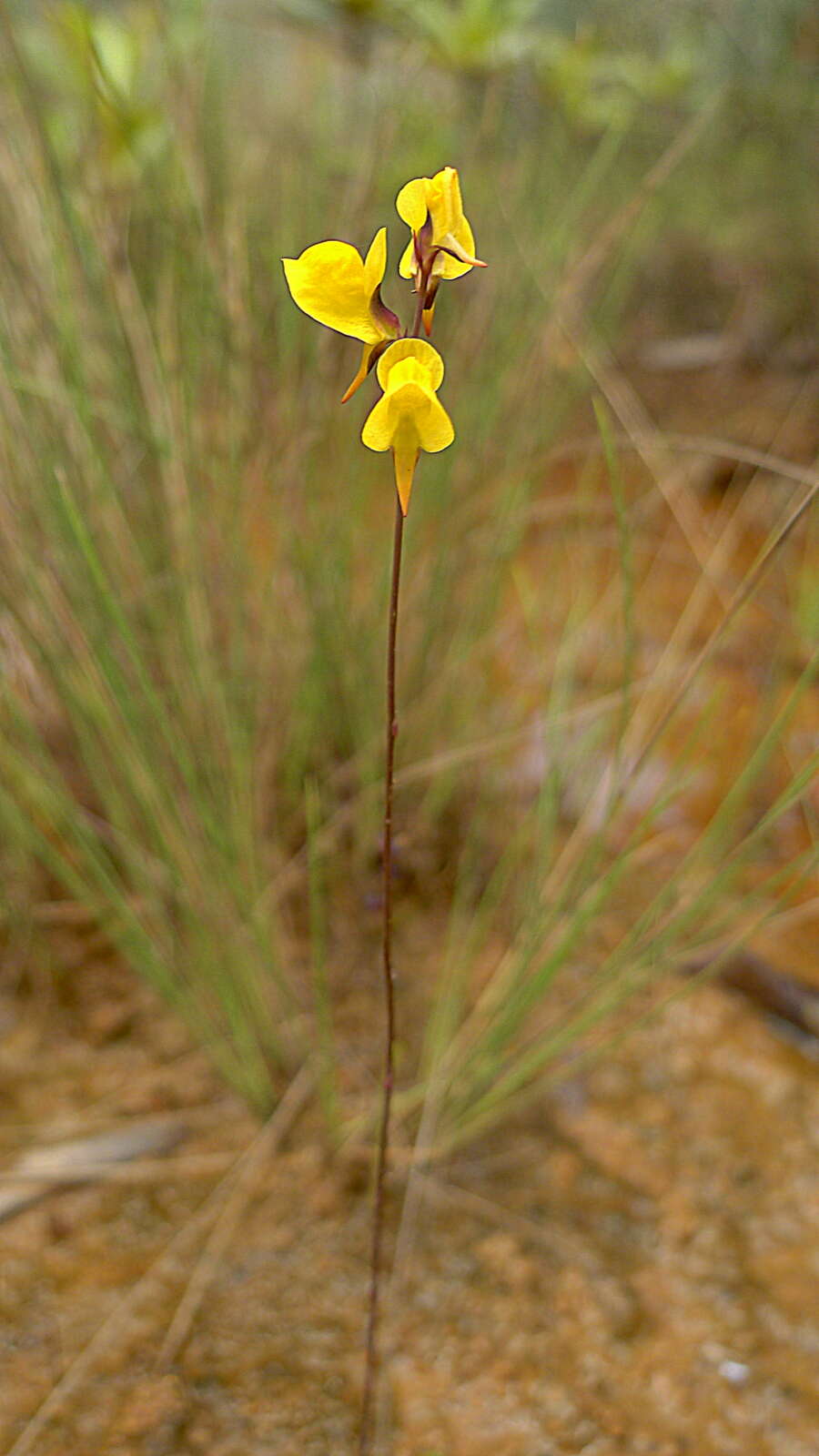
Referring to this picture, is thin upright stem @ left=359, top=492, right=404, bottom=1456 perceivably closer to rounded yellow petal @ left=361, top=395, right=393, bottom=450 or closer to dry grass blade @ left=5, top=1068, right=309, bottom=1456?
rounded yellow petal @ left=361, top=395, right=393, bottom=450

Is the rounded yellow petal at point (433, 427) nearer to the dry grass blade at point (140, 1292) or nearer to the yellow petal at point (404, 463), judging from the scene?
the yellow petal at point (404, 463)

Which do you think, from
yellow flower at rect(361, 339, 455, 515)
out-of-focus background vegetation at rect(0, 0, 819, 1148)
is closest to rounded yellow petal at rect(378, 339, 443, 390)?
yellow flower at rect(361, 339, 455, 515)

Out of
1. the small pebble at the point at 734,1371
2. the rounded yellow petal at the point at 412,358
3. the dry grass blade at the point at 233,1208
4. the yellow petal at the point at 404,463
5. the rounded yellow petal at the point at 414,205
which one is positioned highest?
the rounded yellow petal at the point at 414,205

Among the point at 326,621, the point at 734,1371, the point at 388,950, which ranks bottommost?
the point at 734,1371

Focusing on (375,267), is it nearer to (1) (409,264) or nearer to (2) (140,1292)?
(1) (409,264)

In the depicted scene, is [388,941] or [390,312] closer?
[390,312]

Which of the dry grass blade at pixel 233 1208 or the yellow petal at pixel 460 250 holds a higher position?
the yellow petal at pixel 460 250

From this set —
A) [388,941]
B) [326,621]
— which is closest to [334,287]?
[388,941]

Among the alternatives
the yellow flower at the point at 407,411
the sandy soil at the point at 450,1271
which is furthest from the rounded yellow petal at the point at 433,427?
the sandy soil at the point at 450,1271
